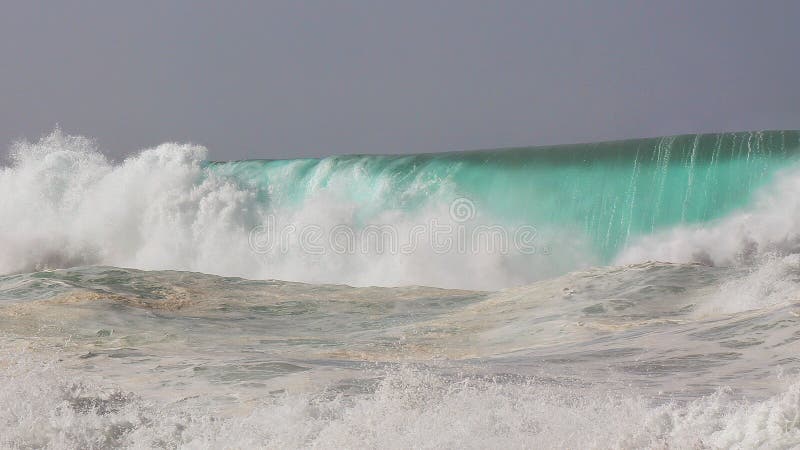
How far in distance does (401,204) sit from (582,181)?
3.19m

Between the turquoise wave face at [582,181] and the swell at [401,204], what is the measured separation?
0.9 inches

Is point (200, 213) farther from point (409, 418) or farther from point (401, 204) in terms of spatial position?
point (409, 418)

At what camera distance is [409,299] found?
31.1 feet

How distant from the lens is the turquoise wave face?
1261 cm

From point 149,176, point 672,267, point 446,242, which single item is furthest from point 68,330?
point 149,176

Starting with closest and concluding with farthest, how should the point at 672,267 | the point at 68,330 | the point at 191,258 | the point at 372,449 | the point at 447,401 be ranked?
the point at 372,449, the point at 447,401, the point at 68,330, the point at 672,267, the point at 191,258

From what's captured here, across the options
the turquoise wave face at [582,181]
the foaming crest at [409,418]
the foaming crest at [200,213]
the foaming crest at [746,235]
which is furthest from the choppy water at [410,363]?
the foaming crest at [200,213]

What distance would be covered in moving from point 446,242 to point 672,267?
5.80 meters

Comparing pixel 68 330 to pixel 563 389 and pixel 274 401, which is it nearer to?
pixel 274 401

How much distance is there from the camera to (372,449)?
3498 millimetres

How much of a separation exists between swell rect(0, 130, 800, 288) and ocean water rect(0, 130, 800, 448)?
0.04m

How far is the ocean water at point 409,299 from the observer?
3.83 metres

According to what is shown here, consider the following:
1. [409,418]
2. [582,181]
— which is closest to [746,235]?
[582,181]

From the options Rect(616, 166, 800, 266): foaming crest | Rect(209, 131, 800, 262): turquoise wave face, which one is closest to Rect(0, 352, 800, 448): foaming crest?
Rect(616, 166, 800, 266): foaming crest
